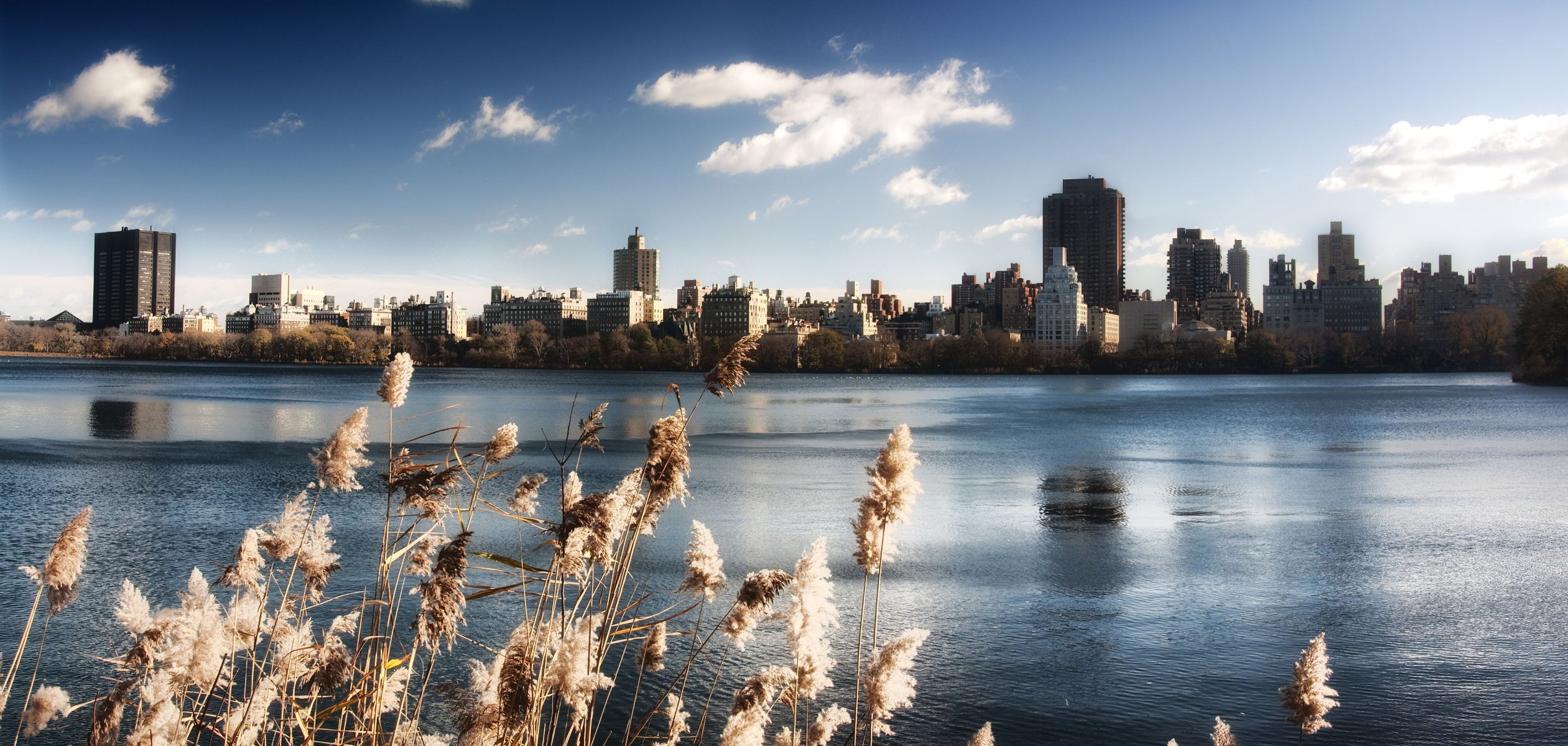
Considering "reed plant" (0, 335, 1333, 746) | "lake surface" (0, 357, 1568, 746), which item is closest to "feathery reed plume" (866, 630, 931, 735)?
"reed plant" (0, 335, 1333, 746)

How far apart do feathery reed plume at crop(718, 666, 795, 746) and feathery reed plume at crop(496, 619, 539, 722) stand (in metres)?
0.68

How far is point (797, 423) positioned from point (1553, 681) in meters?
38.7

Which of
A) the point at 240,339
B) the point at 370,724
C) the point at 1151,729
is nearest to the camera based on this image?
the point at 370,724

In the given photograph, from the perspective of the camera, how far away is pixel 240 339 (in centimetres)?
17762

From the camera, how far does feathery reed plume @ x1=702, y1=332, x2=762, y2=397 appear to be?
11.3ft

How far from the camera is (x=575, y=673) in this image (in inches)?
136

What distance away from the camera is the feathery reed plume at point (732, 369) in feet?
11.3

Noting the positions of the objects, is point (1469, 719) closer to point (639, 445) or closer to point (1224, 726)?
point (1224, 726)

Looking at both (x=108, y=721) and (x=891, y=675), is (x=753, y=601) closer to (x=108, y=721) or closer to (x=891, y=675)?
(x=891, y=675)

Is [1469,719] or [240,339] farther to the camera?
[240,339]

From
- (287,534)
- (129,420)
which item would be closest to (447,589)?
(287,534)

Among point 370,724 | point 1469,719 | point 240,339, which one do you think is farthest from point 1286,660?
point 240,339

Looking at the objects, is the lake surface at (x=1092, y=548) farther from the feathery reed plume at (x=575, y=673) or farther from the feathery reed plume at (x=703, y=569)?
the feathery reed plume at (x=575, y=673)

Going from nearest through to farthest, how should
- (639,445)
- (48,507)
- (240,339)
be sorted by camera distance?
1. (48,507)
2. (639,445)
3. (240,339)
